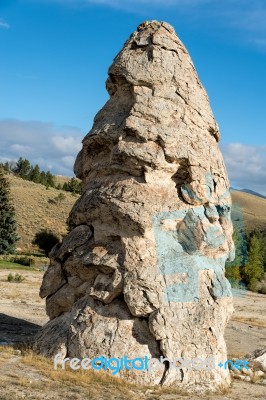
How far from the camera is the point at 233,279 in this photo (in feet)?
145

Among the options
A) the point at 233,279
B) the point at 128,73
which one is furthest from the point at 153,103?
the point at 233,279

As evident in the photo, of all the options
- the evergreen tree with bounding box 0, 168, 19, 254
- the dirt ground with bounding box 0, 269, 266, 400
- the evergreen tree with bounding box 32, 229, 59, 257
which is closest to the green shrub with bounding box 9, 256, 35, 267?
the evergreen tree with bounding box 0, 168, 19, 254

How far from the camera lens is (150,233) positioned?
1202 cm

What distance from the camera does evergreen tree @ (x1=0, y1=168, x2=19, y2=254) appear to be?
161ft

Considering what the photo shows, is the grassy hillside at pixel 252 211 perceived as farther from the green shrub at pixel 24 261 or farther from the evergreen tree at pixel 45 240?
the green shrub at pixel 24 261

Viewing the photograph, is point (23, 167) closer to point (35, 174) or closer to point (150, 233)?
point (35, 174)

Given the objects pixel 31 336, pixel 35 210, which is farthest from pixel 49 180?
pixel 31 336

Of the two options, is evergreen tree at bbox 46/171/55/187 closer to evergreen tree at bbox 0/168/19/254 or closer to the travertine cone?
evergreen tree at bbox 0/168/19/254

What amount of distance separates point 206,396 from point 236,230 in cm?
2547

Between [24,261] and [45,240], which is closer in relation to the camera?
[24,261]

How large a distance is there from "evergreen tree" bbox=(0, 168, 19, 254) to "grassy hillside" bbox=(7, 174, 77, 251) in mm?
8477

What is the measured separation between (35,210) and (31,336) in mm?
56428

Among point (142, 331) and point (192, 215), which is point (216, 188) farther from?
point (142, 331)

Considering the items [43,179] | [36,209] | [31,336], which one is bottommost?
[31,336]
